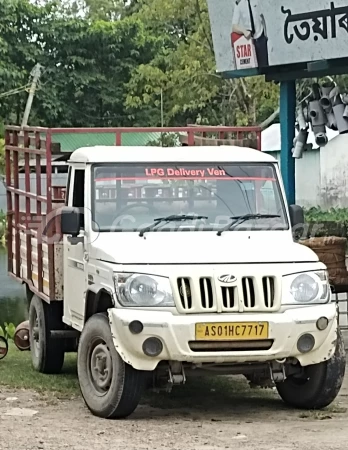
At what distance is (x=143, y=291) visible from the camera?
300 inches

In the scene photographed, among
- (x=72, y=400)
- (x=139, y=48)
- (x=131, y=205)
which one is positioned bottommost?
(x=72, y=400)

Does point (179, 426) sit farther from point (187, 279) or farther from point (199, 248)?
point (199, 248)

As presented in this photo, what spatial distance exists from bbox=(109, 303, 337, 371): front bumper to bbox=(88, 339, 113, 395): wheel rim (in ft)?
1.02

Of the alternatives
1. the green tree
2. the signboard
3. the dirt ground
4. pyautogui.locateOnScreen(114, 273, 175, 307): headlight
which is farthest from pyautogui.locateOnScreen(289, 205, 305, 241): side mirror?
the green tree

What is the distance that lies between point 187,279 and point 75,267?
162 centimetres

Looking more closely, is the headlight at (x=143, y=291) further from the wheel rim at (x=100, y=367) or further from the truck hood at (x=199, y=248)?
the wheel rim at (x=100, y=367)

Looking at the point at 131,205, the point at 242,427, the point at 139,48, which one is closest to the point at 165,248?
the point at 131,205

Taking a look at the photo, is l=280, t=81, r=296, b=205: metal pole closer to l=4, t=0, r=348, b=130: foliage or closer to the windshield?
the windshield

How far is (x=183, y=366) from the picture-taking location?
7773 millimetres

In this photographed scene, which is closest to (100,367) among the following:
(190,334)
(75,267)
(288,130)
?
(190,334)

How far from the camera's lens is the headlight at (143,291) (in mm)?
7582

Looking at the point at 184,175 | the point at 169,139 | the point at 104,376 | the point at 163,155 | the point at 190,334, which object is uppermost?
the point at 169,139

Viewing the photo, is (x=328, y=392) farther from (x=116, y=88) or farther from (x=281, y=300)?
(x=116, y=88)

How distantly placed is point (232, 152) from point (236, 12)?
5.14 meters
